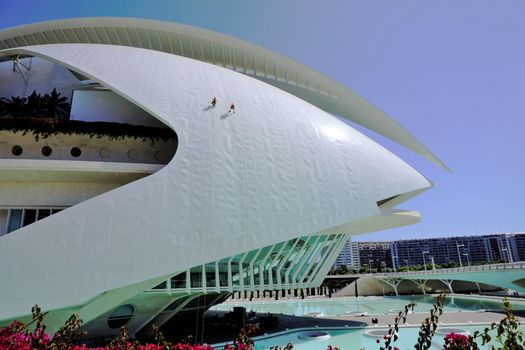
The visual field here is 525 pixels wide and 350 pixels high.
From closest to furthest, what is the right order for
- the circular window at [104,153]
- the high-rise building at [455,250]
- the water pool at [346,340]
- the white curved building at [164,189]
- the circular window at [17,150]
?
1. the white curved building at [164,189]
2. the circular window at [17,150]
3. the circular window at [104,153]
4. the water pool at [346,340]
5. the high-rise building at [455,250]

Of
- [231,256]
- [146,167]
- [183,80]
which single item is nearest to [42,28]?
[183,80]

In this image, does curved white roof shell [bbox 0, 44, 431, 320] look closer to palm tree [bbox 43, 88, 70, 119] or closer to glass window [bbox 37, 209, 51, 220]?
palm tree [bbox 43, 88, 70, 119]

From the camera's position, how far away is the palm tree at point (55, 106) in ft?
48.8

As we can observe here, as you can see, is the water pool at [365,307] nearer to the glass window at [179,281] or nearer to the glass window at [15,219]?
the glass window at [179,281]

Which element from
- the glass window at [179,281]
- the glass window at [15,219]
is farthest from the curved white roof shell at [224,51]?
the glass window at [179,281]

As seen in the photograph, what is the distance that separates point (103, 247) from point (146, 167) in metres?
3.17

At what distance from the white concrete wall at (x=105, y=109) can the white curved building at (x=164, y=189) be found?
0.06m

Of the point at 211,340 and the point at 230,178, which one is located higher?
the point at 230,178

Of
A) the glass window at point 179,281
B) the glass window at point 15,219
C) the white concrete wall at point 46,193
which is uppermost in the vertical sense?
the white concrete wall at point 46,193

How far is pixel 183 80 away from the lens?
13844 mm

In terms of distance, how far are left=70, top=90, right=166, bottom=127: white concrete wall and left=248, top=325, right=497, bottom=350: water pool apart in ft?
37.5

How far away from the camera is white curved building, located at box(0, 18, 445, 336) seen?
33.8ft

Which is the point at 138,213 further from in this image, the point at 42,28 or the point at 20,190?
the point at 42,28

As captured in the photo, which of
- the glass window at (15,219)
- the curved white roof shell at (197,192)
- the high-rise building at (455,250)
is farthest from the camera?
the high-rise building at (455,250)
